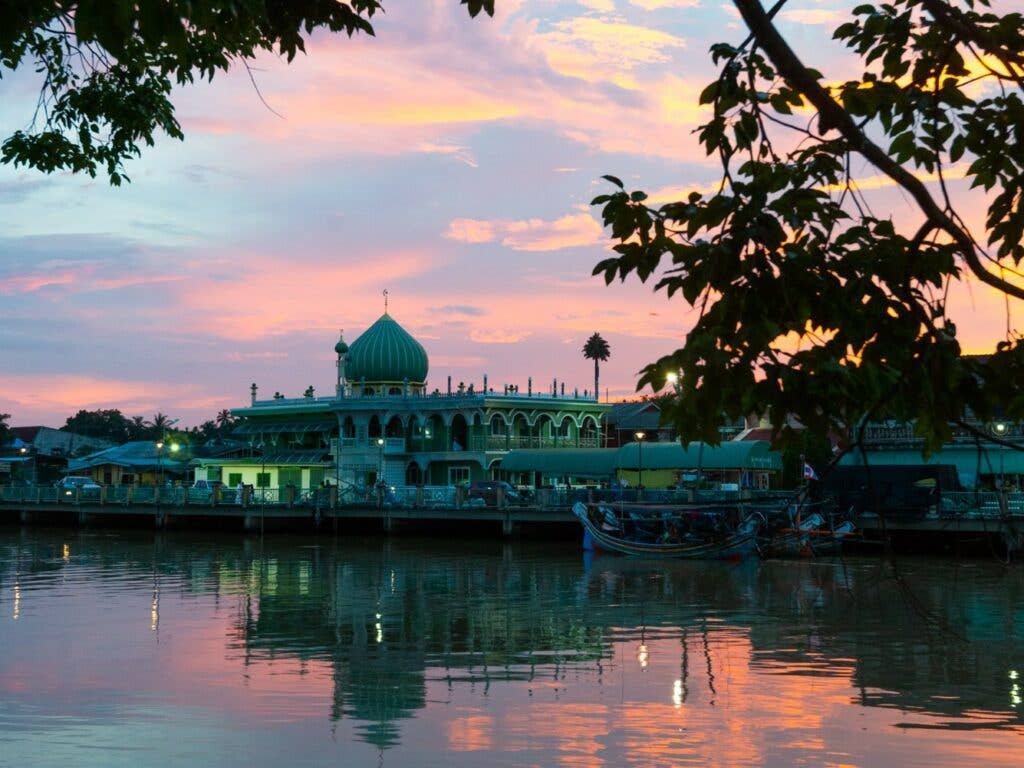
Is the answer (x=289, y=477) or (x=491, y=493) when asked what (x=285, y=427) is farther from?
(x=491, y=493)

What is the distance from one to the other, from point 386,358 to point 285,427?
8.82 meters

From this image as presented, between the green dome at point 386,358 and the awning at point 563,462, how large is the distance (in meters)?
15.5

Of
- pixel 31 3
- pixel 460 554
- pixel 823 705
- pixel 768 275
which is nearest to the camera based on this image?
pixel 31 3

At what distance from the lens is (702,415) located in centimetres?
704

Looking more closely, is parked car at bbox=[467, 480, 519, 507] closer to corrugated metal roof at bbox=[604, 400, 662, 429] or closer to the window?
the window

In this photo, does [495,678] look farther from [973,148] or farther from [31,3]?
[31,3]

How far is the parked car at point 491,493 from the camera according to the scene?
6421cm

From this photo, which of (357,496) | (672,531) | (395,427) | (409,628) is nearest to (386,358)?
(395,427)

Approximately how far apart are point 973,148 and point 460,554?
1892 inches

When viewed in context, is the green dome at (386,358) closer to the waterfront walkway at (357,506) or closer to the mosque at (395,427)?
the mosque at (395,427)

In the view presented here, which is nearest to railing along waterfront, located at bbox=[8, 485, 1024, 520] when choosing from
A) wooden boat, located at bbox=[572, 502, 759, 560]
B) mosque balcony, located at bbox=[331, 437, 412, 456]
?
wooden boat, located at bbox=[572, 502, 759, 560]

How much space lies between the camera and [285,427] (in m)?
91.1

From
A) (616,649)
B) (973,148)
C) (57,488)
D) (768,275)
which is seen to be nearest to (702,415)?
(768,275)

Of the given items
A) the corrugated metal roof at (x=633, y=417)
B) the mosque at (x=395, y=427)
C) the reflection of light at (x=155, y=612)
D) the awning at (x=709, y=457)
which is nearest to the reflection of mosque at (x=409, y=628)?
the reflection of light at (x=155, y=612)
